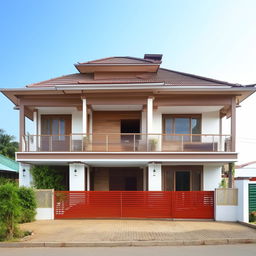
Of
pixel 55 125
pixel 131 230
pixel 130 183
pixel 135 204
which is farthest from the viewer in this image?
pixel 130 183

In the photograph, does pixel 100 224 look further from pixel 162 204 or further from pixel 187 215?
pixel 187 215

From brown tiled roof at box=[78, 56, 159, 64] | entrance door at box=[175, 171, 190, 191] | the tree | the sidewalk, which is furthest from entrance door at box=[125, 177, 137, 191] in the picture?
the tree

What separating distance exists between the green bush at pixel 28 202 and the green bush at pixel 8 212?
3254 millimetres

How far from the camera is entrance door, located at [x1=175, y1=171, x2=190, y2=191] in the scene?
17.0m

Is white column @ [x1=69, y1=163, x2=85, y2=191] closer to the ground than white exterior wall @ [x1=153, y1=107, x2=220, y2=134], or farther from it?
closer to the ground

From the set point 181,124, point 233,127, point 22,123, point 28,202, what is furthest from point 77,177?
point 233,127

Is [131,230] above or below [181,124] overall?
below

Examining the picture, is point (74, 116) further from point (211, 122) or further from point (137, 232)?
point (137, 232)

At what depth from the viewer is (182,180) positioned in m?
17.0

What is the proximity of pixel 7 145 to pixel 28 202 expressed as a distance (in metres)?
35.8

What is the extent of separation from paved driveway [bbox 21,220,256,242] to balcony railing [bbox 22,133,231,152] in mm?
3968

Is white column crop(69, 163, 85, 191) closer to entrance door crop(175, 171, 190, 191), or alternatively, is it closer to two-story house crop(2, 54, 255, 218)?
two-story house crop(2, 54, 255, 218)

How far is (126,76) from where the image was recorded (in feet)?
59.7

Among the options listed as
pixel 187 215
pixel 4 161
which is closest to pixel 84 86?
pixel 187 215
